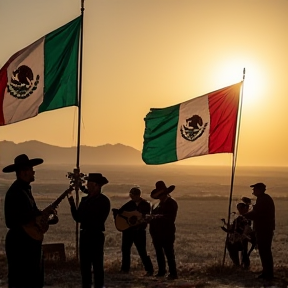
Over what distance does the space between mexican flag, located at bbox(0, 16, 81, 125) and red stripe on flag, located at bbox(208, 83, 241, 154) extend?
3040 millimetres

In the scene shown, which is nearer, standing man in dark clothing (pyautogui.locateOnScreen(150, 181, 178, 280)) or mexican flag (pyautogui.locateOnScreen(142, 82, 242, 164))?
standing man in dark clothing (pyautogui.locateOnScreen(150, 181, 178, 280))

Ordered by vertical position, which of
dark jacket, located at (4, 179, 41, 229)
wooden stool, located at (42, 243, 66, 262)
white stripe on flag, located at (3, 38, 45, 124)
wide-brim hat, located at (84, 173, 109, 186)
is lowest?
wooden stool, located at (42, 243, 66, 262)

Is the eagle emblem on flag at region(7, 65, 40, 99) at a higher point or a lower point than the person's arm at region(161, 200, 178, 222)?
higher

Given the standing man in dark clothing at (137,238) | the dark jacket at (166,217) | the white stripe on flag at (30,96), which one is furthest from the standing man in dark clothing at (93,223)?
the white stripe on flag at (30,96)

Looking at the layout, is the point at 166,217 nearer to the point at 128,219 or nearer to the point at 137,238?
the point at 128,219

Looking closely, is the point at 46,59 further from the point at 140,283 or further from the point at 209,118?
the point at 140,283

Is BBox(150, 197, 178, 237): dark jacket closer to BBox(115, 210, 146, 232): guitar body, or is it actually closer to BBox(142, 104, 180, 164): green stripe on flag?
BBox(115, 210, 146, 232): guitar body

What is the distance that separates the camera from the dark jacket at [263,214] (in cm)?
1169

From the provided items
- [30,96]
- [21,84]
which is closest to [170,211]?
[30,96]

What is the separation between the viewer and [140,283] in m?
11.4

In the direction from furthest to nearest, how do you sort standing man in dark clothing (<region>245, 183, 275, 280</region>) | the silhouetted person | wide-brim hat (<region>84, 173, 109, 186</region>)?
the silhouetted person → standing man in dark clothing (<region>245, 183, 275, 280</region>) → wide-brim hat (<region>84, 173, 109, 186</region>)

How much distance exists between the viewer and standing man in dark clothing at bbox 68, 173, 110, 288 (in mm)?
9594

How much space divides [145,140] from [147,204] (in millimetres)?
1913

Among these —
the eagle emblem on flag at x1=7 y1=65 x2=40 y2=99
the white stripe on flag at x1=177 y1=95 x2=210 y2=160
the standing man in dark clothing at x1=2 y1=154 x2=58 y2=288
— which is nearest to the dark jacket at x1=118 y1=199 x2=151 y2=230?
the white stripe on flag at x1=177 y1=95 x2=210 y2=160
